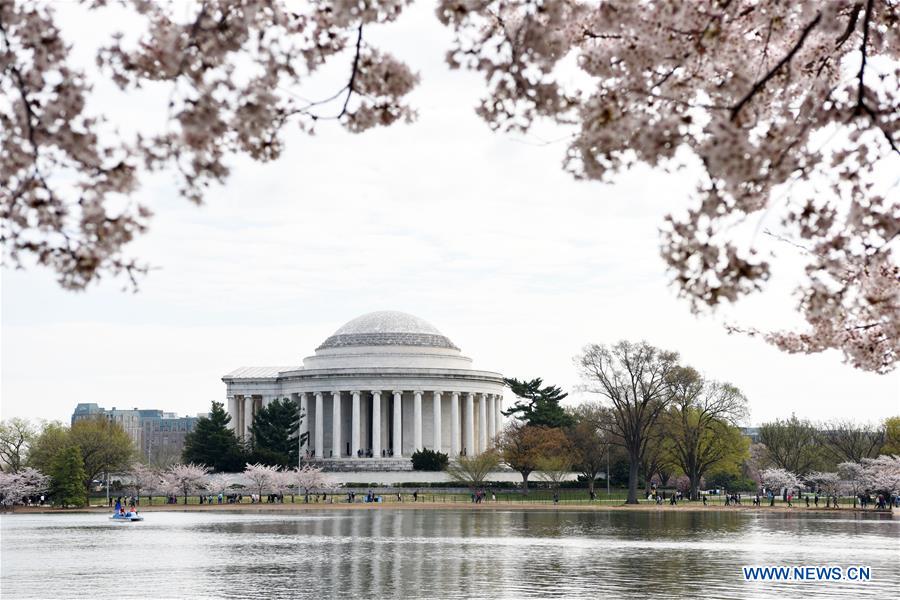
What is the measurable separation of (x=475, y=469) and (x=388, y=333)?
96.4 ft

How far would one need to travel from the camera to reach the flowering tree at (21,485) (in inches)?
3620

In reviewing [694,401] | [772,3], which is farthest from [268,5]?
[694,401]

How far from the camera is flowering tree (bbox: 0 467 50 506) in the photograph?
9195 cm

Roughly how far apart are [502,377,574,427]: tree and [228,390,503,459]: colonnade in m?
4.66

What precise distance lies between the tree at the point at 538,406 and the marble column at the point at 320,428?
1972 cm

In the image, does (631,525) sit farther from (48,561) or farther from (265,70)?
(265,70)

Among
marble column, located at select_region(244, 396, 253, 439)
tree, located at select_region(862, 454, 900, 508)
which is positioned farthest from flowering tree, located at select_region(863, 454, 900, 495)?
marble column, located at select_region(244, 396, 253, 439)

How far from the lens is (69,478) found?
91562mm

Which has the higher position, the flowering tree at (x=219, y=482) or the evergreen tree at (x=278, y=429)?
the evergreen tree at (x=278, y=429)

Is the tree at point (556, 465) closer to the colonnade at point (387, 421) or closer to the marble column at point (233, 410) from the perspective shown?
the colonnade at point (387, 421)

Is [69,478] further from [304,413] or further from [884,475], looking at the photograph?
[884,475]

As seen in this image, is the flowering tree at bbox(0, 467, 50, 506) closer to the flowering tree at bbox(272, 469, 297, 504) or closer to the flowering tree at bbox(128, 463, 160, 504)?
the flowering tree at bbox(128, 463, 160, 504)

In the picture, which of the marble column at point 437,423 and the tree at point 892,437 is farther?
the marble column at point 437,423

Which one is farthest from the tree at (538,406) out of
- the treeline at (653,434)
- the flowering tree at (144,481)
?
the flowering tree at (144,481)
